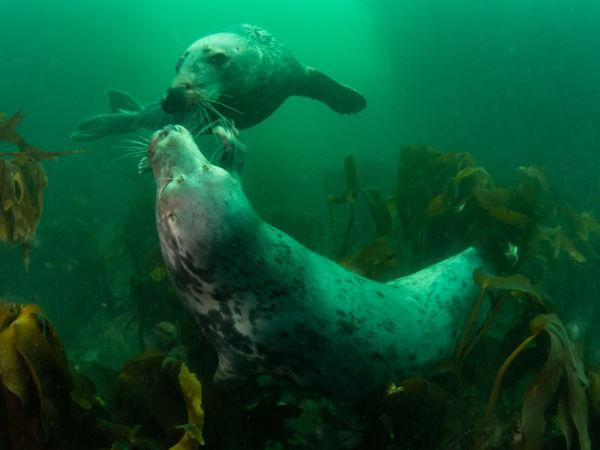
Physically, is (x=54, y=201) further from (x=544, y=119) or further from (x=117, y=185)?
(x=544, y=119)

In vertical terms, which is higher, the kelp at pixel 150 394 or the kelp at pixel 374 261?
the kelp at pixel 374 261

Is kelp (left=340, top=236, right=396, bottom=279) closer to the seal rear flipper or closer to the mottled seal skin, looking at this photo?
the mottled seal skin

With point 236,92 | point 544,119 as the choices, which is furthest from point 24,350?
point 544,119

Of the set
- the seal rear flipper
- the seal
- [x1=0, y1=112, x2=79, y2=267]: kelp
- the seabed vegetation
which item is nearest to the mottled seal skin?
the seabed vegetation

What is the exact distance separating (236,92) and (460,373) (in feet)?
9.63

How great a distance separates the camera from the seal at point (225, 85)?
3.38 metres

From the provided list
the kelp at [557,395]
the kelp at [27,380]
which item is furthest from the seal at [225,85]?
the kelp at [557,395]

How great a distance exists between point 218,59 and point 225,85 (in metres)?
0.23

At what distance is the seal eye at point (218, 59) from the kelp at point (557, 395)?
10.2ft

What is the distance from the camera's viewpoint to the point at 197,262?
2.05 metres

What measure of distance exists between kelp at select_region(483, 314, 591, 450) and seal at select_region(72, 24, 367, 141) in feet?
8.05

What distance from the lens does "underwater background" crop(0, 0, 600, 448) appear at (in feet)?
19.5

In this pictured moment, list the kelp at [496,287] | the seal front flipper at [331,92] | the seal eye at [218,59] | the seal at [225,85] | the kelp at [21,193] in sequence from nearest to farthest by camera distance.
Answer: the kelp at [496,287], the kelp at [21,193], the seal at [225,85], the seal eye at [218,59], the seal front flipper at [331,92]

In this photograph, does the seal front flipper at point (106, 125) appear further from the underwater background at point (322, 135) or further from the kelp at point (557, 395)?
the kelp at point (557, 395)
